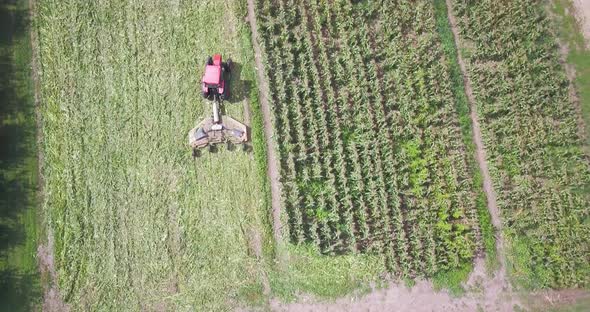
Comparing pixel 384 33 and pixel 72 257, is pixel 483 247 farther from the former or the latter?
pixel 72 257

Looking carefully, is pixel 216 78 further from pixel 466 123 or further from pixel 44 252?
pixel 466 123

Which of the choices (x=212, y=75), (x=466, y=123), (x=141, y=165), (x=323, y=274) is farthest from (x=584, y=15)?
(x=141, y=165)

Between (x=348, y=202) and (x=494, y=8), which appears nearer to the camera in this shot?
(x=348, y=202)

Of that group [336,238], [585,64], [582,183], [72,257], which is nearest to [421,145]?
[336,238]

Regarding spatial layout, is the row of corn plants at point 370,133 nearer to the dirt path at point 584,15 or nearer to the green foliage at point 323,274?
the green foliage at point 323,274

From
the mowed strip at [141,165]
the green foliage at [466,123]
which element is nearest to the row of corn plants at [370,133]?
the green foliage at [466,123]

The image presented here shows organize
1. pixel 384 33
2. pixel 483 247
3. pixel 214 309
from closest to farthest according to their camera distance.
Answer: pixel 214 309, pixel 483 247, pixel 384 33

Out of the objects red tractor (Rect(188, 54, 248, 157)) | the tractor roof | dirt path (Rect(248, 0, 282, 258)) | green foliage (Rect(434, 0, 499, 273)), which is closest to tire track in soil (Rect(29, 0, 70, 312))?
red tractor (Rect(188, 54, 248, 157))
